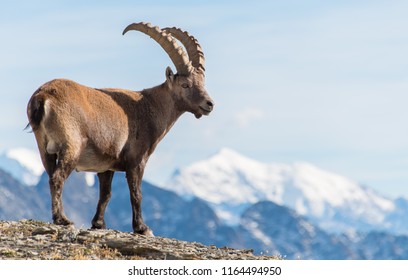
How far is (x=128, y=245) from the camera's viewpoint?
23562mm

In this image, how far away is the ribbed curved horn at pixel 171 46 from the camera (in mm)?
30609

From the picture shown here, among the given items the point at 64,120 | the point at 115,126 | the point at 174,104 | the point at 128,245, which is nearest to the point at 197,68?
the point at 174,104

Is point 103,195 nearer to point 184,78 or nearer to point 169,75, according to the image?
point 169,75

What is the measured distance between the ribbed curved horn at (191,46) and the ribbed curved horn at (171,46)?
2.27ft

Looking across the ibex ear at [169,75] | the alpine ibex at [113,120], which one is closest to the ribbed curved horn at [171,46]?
the alpine ibex at [113,120]

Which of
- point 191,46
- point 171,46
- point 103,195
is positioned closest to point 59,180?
point 103,195

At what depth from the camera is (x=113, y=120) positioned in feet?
92.5

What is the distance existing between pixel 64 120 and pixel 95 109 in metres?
1.68

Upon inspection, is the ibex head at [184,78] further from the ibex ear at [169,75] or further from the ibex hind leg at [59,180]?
the ibex hind leg at [59,180]

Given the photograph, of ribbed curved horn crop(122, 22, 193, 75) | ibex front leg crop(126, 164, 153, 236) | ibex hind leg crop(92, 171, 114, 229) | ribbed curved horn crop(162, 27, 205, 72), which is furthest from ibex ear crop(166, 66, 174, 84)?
ibex hind leg crop(92, 171, 114, 229)

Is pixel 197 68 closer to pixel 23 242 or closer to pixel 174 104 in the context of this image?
pixel 174 104

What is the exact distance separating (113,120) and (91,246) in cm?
560

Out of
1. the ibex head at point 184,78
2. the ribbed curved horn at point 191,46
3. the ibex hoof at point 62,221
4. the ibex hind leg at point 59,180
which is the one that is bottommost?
the ibex hoof at point 62,221

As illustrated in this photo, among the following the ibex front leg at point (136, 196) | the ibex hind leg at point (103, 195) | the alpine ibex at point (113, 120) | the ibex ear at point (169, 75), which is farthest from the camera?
the ibex ear at point (169, 75)
